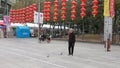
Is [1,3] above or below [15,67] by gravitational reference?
above

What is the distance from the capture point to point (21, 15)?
52.0 meters

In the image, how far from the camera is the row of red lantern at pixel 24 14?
46694mm

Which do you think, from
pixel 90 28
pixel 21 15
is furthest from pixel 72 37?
pixel 90 28

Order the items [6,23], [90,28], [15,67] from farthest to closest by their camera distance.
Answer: [90,28] → [6,23] → [15,67]

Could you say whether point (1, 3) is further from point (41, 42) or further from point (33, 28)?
point (41, 42)

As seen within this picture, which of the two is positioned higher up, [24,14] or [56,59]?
[24,14]

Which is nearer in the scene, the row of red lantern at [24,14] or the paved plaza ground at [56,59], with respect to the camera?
the paved plaza ground at [56,59]

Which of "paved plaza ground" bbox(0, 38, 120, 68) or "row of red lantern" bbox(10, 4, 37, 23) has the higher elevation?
"row of red lantern" bbox(10, 4, 37, 23)

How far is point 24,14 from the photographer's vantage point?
50781 mm

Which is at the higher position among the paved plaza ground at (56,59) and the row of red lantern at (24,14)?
the row of red lantern at (24,14)

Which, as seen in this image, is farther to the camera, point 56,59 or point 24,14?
point 24,14

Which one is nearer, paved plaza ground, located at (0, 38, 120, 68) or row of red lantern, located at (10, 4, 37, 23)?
paved plaza ground, located at (0, 38, 120, 68)

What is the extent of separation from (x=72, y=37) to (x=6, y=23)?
41.8 meters

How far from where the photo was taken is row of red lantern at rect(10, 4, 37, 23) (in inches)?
1838
